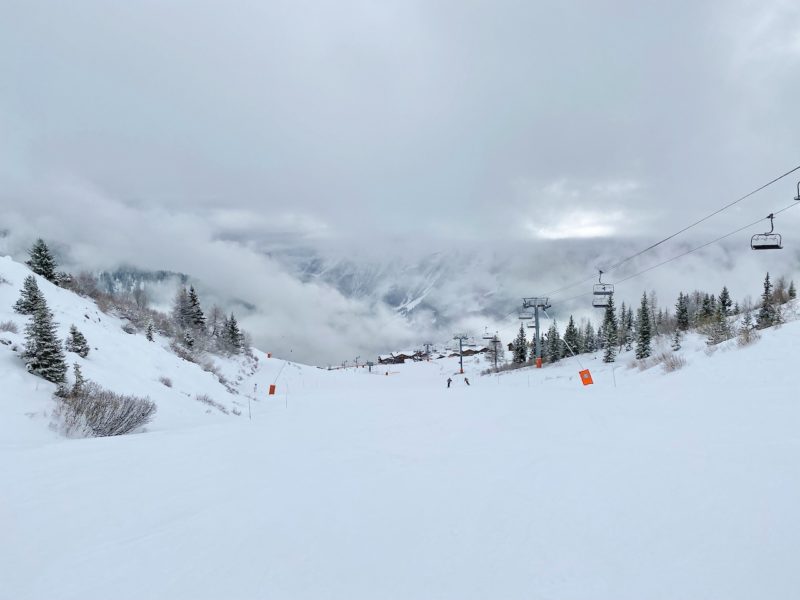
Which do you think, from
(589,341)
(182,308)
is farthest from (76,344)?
(589,341)

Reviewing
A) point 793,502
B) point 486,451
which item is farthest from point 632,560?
point 486,451

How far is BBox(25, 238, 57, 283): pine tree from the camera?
83.8 ft

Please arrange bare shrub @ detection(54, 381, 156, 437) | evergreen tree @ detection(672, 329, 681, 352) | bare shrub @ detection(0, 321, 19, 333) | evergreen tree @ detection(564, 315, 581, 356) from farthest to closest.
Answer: evergreen tree @ detection(564, 315, 581, 356) < evergreen tree @ detection(672, 329, 681, 352) < bare shrub @ detection(0, 321, 19, 333) < bare shrub @ detection(54, 381, 156, 437)

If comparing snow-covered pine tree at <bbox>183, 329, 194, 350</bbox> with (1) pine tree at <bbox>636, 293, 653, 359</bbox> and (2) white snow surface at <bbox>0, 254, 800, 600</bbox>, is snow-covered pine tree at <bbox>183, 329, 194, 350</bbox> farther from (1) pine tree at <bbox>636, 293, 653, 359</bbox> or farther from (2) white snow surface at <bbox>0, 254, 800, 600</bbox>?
(1) pine tree at <bbox>636, 293, 653, 359</bbox>

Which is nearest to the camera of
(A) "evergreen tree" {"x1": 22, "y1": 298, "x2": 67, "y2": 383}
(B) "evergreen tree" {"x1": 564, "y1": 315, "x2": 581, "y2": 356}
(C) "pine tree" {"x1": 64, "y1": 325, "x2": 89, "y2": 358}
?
(A) "evergreen tree" {"x1": 22, "y1": 298, "x2": 67, "y2": 383}

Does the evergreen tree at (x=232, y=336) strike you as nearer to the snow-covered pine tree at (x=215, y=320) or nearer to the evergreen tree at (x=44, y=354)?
the snow-covered pine tree at (x=215, y=320)

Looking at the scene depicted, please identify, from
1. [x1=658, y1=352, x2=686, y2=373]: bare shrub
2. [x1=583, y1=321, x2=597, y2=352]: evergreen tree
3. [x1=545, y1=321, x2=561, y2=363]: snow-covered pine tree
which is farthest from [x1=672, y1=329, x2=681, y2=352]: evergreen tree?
[x1=658, y1=352, x2=686, y2=373]: bare shrub

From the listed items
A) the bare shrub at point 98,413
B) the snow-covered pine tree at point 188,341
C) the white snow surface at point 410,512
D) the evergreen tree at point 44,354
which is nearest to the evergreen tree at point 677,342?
the white snow surface at point 410,512

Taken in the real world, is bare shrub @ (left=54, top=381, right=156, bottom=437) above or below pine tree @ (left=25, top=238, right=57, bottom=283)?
below

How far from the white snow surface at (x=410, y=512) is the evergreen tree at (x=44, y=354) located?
4.61 feet

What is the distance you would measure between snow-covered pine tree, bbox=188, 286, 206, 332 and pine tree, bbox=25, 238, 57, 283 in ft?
77.5

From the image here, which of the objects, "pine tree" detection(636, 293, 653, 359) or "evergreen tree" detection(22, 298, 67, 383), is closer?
"evergreen tree" detection(22, 298, 67, 383)

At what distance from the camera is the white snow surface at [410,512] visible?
2.69m

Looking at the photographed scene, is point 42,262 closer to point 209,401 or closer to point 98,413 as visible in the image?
point 209,401
